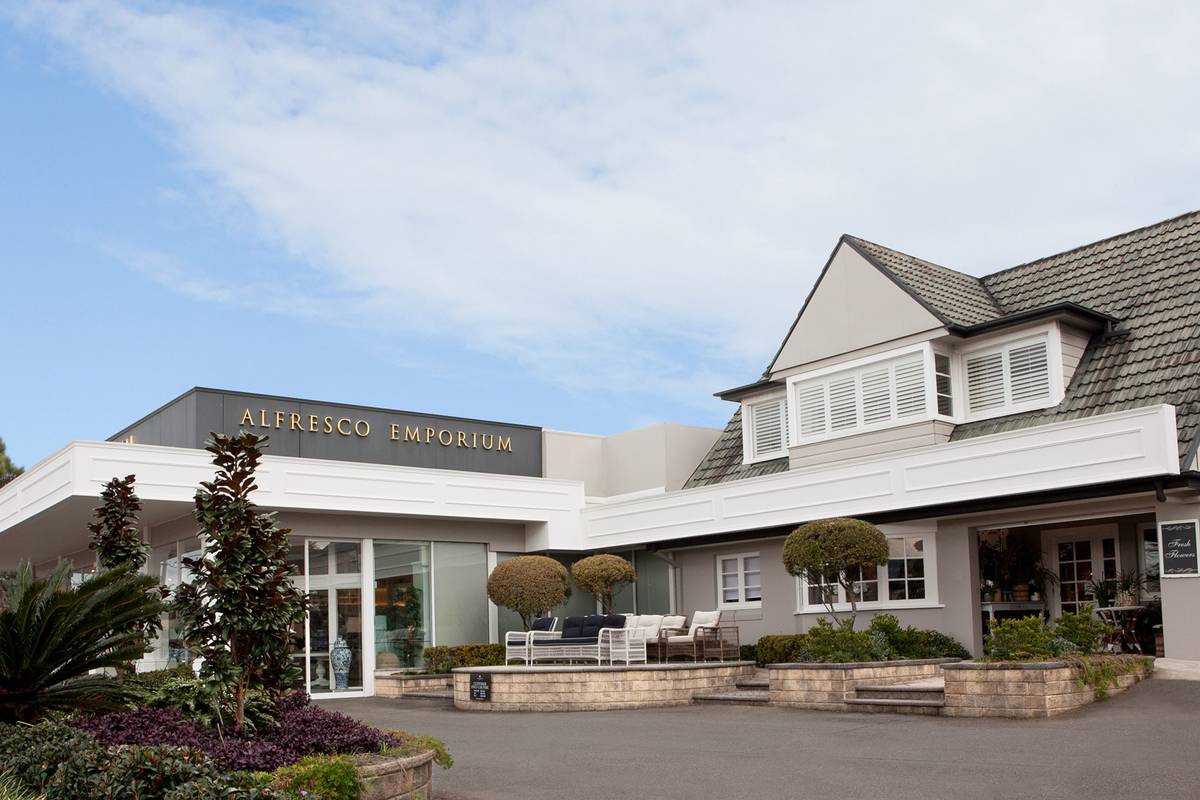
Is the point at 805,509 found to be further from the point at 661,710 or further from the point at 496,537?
the point at 496,537

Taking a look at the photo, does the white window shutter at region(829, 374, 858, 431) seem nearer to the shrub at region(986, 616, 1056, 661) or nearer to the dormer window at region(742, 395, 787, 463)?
the dormer window at region(742, 395, 787, 463)

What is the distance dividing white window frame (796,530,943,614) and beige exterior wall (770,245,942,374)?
339 cm

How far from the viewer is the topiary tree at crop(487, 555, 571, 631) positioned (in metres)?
22.1

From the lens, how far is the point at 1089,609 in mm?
15398

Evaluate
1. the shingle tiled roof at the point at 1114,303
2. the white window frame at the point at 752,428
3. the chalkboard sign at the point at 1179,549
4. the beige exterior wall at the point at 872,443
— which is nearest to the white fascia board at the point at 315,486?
the white window frame at the point at 752,428

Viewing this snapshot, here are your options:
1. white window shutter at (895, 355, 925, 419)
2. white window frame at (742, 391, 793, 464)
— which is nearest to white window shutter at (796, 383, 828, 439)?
white window frame at (742, 391, 793, 464)

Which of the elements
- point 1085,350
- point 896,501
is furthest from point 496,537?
point 1085,350

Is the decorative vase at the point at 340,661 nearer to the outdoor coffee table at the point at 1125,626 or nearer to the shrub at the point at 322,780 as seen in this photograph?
the outdoor coffee table at the point at 1125,626

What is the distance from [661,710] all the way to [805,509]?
4.88 meters

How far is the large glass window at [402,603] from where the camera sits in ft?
75.7

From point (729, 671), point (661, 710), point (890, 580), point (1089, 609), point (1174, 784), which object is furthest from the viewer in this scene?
point (890, 580)

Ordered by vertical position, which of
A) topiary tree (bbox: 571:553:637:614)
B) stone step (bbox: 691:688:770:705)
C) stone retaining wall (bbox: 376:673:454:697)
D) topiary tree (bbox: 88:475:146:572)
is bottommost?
stone retaining wall (bbox: 376:673:454:697)

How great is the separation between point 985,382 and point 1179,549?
4.78 metres

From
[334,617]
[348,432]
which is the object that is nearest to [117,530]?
[334,617]
